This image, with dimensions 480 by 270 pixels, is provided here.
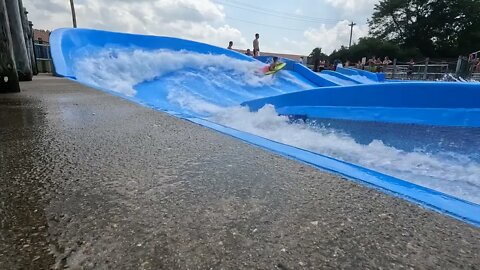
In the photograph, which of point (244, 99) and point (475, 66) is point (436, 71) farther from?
point (244, 99)

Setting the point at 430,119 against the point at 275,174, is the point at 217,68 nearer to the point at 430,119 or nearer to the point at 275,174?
the point at 430,119

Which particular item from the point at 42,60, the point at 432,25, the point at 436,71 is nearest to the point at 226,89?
the point at 42,60

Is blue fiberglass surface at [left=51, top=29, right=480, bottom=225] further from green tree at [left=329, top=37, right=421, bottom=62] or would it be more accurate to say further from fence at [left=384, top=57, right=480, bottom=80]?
green tree at [left=329, top=37, right=421, bottom=62]

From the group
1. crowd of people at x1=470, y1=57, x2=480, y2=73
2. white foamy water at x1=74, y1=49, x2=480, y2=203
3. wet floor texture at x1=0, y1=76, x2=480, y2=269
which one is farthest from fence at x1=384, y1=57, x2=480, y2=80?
wet floor texture at x1=0, y1=76, x2=480, y2=269

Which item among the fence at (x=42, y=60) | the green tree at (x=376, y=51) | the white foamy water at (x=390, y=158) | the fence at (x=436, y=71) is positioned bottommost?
the white foamy water at (x=390, y=158)

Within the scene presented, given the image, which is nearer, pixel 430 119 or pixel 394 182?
pixel 394 182

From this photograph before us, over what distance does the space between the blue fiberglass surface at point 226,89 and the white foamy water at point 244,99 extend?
0.02 metres

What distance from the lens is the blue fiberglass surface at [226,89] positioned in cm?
178

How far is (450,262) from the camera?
81 centimetres

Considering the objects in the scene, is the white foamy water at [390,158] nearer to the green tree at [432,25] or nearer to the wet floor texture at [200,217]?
the wet floor texture at [200,217]

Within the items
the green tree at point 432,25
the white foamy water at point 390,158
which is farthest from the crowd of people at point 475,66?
the green tree at point 432,25

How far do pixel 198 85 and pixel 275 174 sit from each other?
648cm

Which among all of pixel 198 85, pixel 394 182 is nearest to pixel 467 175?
pixel 394 182

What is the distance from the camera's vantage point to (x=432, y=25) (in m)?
37.8
